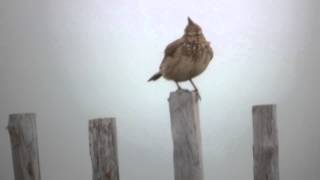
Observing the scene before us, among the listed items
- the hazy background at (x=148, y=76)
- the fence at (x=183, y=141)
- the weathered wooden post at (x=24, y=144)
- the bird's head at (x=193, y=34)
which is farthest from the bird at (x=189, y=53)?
the hazy background at (x=148, y=76)

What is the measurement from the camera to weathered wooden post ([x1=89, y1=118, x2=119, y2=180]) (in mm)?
1367

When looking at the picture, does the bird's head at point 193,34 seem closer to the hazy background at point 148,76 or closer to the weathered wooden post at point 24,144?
the weathered wooden post at point 24,144

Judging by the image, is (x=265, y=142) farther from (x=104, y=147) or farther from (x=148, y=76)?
(x=148, y=76)

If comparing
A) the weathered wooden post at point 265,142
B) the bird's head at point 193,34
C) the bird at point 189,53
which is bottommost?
the weathered wooden post at point 265,142

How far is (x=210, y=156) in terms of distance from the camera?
223cm

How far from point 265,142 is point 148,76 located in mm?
868

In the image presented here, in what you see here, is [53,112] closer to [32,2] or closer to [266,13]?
[32,2]

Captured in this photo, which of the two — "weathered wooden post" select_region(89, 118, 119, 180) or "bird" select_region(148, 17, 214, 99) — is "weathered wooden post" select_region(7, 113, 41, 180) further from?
"bird" select_region(148, 17, 214, 99)

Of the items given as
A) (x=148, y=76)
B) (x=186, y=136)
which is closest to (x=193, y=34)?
(x=186, y=136)

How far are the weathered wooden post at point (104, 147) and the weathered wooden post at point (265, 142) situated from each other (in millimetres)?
347

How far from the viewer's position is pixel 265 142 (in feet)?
4.62

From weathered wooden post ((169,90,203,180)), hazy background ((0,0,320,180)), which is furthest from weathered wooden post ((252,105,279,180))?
hazy background ((0,0,320,180))

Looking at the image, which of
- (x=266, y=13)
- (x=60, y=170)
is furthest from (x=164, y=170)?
(x=266, y=13)

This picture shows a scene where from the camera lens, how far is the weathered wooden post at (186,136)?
4.48 ft
